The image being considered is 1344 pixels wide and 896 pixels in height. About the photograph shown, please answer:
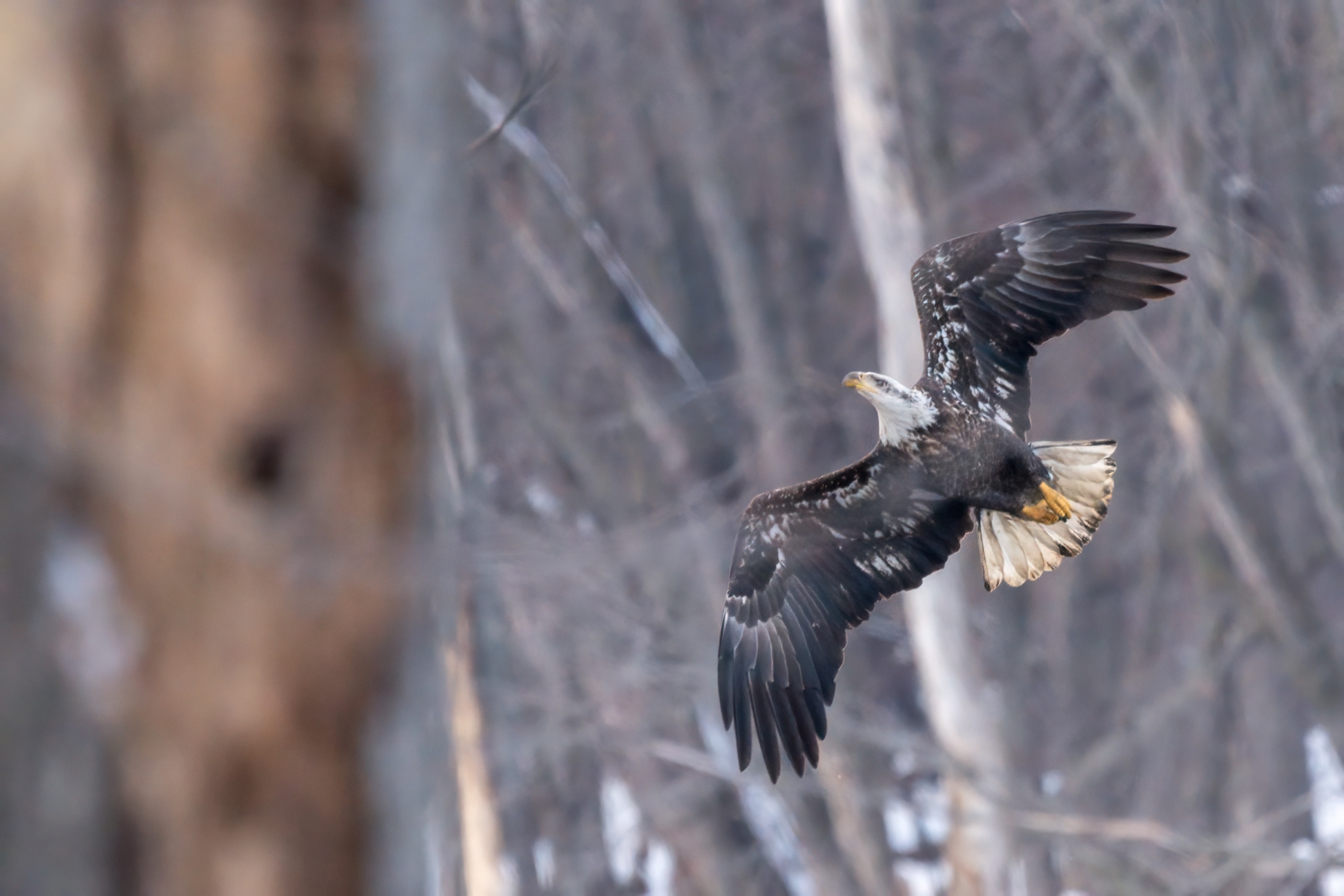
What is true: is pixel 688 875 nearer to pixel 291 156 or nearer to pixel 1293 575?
pixel 1293 575

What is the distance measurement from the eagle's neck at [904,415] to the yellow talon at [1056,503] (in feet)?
1.27

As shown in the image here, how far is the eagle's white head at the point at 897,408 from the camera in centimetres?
468

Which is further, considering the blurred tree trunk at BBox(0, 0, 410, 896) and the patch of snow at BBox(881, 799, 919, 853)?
the patch of snow at BBox(881, 799, 919, 853)

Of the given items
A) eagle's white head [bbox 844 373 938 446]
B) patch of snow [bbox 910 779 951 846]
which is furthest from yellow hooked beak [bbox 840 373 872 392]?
patch of snow [bbox 910 779 951 846]

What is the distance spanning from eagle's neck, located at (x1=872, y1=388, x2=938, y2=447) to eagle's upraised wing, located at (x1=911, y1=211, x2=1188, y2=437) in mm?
194

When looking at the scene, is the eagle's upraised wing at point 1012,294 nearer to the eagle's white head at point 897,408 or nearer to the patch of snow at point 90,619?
the eagle's white head at point 897,408

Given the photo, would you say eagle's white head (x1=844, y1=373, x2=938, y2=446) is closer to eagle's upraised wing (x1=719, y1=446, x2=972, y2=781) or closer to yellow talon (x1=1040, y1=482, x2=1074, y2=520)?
eagle's upraised wing (x1=719, y1=446, x2=972, y2=781)

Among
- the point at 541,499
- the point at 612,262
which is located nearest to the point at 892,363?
the point at 612,262

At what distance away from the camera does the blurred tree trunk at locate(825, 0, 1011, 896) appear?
10.5 metres

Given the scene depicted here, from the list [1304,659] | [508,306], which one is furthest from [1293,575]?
[508,306]

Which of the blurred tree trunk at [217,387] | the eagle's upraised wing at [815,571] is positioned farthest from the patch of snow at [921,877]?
the blurred tree trunk at [217,387]

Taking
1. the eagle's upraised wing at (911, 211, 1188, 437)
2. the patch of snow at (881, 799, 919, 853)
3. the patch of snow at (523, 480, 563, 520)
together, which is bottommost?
the eagle's upraised wing at (911, 211, 1188, 437)

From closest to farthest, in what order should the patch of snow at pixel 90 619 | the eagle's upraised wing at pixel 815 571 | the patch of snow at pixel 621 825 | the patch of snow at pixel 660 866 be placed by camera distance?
the patch of snow at pixel 90 619
the eagle's upraised wing at pixel 815 571
the patch of snow at pixel 621 825
the patch of snow at pixel 660 866

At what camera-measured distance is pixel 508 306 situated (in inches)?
550
